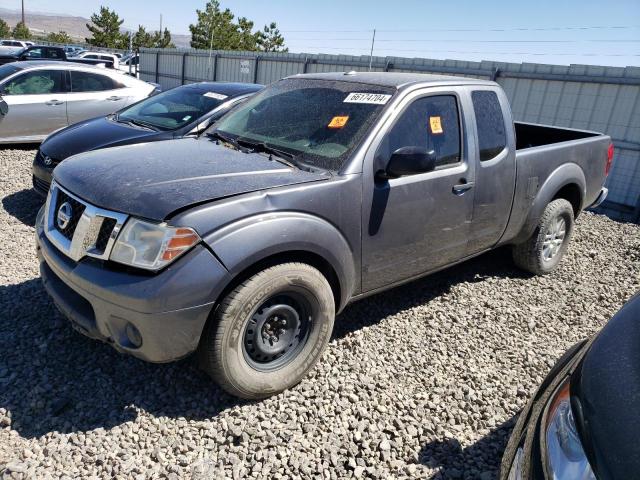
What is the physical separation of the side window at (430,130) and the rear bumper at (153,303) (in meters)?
1.40

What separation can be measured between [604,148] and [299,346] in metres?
4.19

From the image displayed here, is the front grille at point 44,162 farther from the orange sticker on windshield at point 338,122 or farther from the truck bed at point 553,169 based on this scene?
the truck bed at point 553,169

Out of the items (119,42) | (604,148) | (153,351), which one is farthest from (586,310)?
(119,42)

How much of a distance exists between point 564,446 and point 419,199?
2.04 meters

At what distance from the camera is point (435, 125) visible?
3613mm

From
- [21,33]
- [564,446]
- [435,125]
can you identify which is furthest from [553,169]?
[21,33]

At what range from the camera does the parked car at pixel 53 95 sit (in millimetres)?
8016

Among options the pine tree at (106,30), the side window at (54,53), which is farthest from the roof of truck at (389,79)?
the pine tree at (106,30)

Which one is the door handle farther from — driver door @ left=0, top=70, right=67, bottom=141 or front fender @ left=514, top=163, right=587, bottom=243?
driver door @ left=0, top=70, right=67, bottom=141

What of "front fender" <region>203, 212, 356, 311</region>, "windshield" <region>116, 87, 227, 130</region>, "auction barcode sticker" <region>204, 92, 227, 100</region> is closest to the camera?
"front fender" <region>203, 212, 356, 311</region>

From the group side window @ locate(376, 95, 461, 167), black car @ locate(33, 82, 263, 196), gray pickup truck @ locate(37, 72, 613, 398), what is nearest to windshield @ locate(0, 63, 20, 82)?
black car @ locate(33, 82, 263, 196)

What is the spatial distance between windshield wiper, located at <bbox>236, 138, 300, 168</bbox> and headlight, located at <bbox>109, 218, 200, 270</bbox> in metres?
0.93

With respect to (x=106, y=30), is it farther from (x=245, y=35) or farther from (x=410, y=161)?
(x=410, y=161)

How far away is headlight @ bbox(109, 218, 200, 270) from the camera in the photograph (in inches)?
96.0
